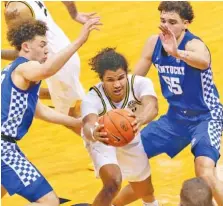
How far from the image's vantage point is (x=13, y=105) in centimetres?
785

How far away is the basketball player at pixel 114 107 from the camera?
27.2 feet

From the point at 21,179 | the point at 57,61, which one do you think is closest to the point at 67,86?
the point at 57,61

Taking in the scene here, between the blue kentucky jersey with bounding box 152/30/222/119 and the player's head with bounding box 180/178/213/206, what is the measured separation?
2238 millimetres

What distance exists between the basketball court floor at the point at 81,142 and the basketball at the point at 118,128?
140 centimetres

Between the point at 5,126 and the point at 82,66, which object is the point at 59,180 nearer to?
the point at 5,126

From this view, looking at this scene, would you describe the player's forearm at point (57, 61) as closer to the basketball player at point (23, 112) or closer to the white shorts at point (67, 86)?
the basketball player at point (23, 112)

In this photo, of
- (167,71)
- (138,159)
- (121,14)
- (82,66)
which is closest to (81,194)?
(138,159)

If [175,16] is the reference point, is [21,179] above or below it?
below

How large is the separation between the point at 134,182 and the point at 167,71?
1117 mm

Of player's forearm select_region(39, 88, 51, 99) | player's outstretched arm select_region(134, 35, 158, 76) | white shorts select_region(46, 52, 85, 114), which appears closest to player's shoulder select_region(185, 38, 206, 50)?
player's outstretched arm select_region(134, 35, 158, 76)

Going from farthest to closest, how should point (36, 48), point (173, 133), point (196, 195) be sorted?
point (173, 133) → point (36, 48) → point (196, 195)

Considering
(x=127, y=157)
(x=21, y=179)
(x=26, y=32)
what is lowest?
(x=127, y=157)

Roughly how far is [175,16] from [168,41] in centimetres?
36

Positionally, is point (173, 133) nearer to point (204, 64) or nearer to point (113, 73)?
point (204, 64)
